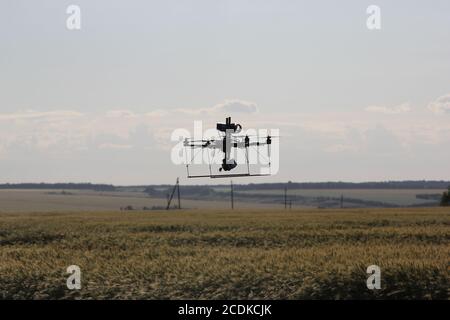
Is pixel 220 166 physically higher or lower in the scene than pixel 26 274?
higher

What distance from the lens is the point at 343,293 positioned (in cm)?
2350

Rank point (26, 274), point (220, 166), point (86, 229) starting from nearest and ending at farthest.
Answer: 1. point (26, 274)
2. point (220, 166)
3. point (86, 229)

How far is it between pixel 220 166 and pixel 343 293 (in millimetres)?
9297

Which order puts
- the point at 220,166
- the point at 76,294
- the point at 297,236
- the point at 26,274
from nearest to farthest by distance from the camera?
the point at 76,294
the point at 26,274
the point at 220,166
the point at 297,236

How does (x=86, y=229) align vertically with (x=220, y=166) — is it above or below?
below

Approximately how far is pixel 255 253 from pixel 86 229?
23094mm

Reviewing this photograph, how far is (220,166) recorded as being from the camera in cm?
3109

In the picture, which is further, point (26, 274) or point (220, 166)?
point (220, 166)
